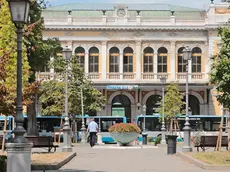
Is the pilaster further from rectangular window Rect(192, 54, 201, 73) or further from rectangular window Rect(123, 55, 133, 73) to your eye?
rectangular window Rect(123, 55, 133, 73)

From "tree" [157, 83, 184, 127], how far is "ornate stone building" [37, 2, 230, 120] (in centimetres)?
579

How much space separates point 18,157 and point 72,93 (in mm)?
41875

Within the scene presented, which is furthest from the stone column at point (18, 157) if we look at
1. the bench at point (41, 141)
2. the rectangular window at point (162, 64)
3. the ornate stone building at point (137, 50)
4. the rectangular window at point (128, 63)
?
the rectangular window at point (162, 64)

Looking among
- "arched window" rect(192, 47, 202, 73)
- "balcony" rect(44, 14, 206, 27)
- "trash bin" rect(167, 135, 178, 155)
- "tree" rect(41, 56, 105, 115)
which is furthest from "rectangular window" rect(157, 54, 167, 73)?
"trash bin" rect(167, 135, 178, 155)

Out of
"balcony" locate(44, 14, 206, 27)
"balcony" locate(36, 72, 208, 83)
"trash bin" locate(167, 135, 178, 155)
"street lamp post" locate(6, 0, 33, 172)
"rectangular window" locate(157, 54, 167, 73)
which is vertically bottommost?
"trash bin" locate(167, 135, 178, 155)

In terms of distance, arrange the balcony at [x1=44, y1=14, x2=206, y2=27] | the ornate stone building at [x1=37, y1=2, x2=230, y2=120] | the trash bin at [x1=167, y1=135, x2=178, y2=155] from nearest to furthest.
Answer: the trash bin at [x1=167, y1=135, x2=178, y2=155] → the ornate stone building at [x1=37, y1=2, x2=230, y2=120] → the balcony at [x1=44, y1=14, x2=206, y2=27]

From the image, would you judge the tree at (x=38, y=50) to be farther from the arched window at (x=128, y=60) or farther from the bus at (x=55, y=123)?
the arched window at (x=128, y=60)

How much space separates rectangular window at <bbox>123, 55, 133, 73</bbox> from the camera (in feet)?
237

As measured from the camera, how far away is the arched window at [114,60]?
7200 cm

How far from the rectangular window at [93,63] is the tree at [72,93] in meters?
12.5

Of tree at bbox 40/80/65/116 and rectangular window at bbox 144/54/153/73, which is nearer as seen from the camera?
tree at bbox 40/80/65/116

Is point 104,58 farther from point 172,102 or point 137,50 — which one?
point 172,102

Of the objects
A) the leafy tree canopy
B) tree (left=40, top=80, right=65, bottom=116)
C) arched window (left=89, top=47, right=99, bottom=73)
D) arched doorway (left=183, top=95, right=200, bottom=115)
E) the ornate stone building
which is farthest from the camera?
arched window (left=89, top=47, right=99, bottom=73)

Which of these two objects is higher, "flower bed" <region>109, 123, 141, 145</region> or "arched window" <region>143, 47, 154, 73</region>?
"arched window" <region>143, 47, 154, 73</region>
